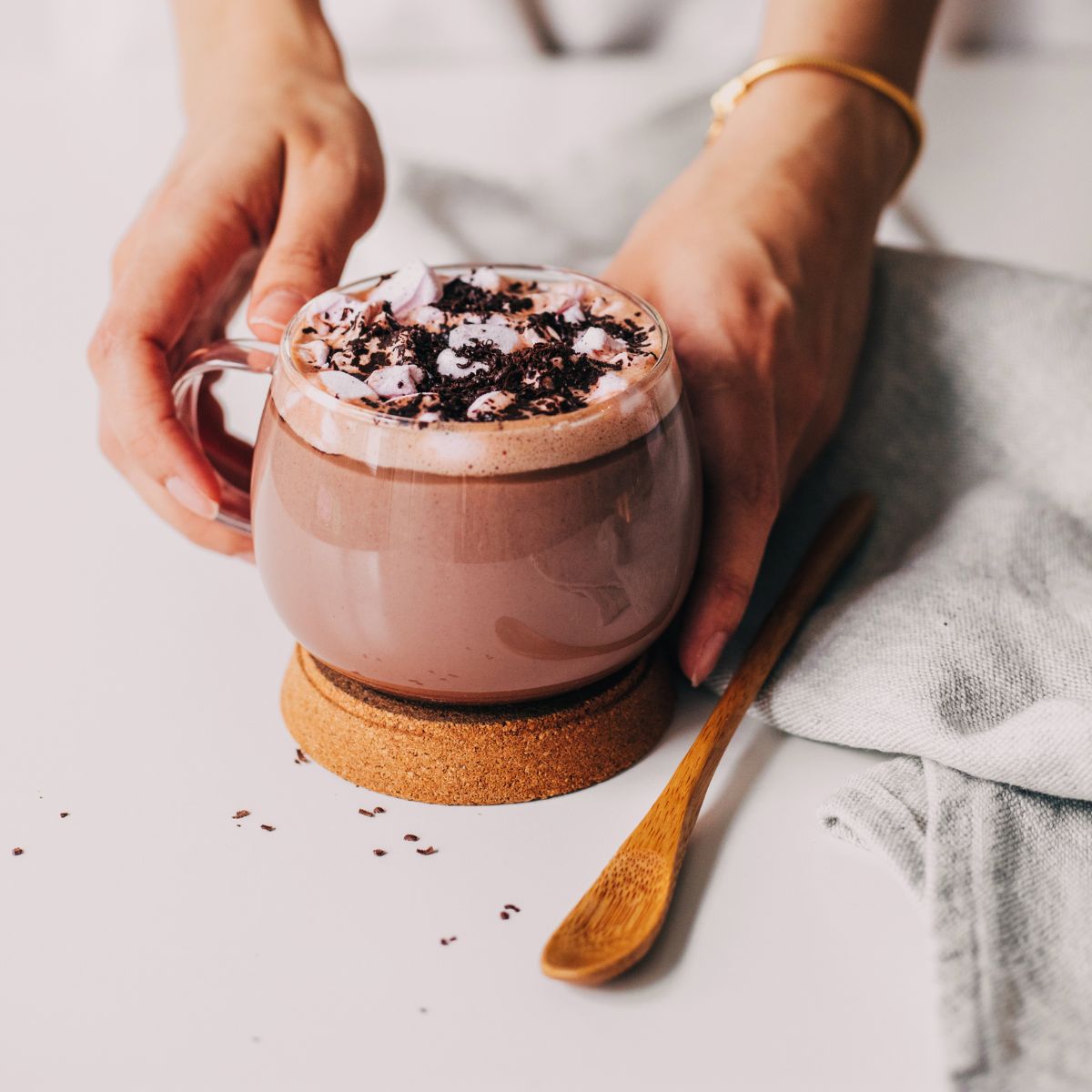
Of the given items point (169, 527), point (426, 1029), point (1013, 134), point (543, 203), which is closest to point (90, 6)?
point (543, 203)

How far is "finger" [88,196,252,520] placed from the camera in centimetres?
78

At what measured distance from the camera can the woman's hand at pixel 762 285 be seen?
2.54 feet

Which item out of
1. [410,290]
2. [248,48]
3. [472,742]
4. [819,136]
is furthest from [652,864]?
[248,48]

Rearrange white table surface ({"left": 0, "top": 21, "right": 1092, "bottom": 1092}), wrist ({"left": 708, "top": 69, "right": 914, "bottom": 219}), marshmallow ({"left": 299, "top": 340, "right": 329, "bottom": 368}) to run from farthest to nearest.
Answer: wrist ({"left": 708, "top": 69, "right": 914, "bottom": 219}) → marshmallow ({"left": 299, "top": 340, "right": 329, "bottom": 368}) → white table surface ({"left": 0, "top": 21, "right": 1092, "bottom": 1092})

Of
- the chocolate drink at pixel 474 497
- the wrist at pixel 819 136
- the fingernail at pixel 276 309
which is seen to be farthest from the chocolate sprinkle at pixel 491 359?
the wrist at pixel 819 136

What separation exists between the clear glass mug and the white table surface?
0.09 m

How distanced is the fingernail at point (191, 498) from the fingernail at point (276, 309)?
104 millimetres

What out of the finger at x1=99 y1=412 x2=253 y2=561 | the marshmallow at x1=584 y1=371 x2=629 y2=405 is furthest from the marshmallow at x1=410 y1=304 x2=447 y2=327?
the finger at x1=99 y1=412 x2=253 y2=561

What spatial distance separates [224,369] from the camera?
0.80 m

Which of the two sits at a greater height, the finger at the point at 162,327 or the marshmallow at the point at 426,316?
the marshmallow at the point at 426,316

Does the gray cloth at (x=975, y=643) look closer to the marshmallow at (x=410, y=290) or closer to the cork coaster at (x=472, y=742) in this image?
the cork coaster at (x=472, y=742)

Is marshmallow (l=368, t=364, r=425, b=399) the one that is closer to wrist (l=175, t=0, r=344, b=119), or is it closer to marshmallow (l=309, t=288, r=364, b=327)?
marshmallow (l=309, t=288, r=364, b=327)

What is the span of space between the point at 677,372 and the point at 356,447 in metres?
0.18

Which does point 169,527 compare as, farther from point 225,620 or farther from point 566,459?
point 566,459
